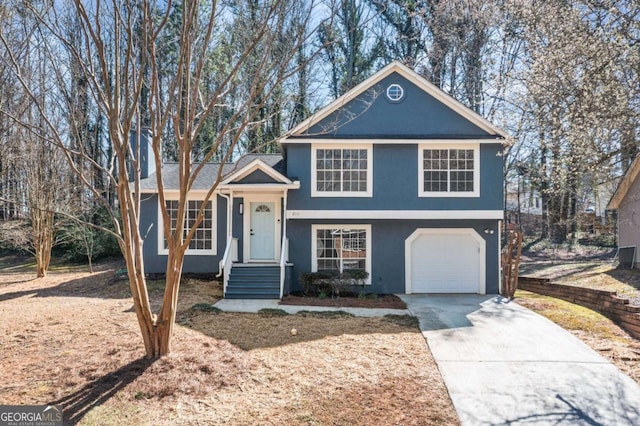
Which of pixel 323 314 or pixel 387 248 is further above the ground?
pixel 387 248

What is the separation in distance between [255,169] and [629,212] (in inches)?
578

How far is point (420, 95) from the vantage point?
40.5 ft

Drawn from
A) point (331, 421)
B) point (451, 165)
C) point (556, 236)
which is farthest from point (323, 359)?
point (556, 236)

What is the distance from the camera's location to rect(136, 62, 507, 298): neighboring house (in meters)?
12.0

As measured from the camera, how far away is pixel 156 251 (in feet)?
42.5

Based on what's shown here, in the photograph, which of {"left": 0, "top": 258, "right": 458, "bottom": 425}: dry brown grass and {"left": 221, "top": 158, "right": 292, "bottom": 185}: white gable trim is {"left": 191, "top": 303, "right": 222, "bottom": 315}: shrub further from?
{"left": 221, "top": 158, "right": 292, "bottom": 185}: white gable trim

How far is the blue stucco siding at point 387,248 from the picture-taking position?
12211 millimetres

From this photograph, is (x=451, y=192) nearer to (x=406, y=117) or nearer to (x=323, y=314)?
(x=406, y=117)

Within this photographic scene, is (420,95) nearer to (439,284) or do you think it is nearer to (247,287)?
(439,284)

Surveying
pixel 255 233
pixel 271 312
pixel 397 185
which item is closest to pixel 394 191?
pixel 397 185

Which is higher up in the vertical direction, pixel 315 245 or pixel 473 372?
pixel 315 245

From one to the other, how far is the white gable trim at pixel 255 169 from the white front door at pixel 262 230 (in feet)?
3.58

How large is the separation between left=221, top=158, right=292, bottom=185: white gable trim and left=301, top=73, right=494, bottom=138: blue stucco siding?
1.72 m

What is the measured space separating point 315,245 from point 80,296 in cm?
686
